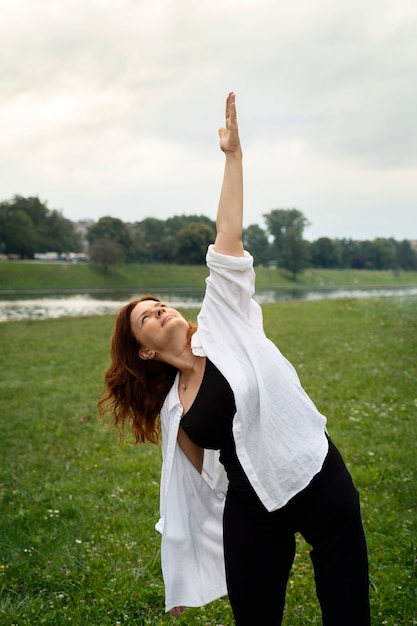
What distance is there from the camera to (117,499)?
555 centimetres

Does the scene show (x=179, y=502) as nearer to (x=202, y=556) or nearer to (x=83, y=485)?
(x=202, y=556)

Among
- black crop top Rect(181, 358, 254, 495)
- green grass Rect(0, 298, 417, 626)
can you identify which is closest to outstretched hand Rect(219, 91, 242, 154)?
black crop top Rect(181, 358, 254, 495)

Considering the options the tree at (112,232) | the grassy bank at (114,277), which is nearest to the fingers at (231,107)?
the grassy bank at (114,277)

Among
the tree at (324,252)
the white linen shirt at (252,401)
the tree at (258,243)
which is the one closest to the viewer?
the white linen shirt at (252,401)

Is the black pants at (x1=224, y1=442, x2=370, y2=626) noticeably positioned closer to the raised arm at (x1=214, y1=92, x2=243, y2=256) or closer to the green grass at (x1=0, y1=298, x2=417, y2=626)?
the raised arm at (x1=214, y1=92, x2=243, y2=256)

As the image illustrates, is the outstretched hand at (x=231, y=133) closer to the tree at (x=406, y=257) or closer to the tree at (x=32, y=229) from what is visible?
the tree at (x=32, y=229)

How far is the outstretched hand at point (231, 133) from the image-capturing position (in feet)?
8.52

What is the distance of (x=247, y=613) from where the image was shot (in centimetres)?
256

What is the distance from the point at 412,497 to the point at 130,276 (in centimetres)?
6955

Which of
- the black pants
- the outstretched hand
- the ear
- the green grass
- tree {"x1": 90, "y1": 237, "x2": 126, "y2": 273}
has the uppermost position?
tree {"x1": 90, "y1": 237, "x2": 126, "y2": 273}

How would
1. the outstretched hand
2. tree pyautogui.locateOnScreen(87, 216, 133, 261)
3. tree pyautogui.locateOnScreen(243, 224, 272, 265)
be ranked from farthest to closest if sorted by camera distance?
tree pyautogui.locateOnScreen(243, 224, 272, 265) → tree pyautogui.locateOnScreen(87, 216, 133, 261) → the outstretched hand

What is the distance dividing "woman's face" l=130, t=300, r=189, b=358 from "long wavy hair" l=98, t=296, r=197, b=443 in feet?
0.24

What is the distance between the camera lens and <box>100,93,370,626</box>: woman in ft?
7.89

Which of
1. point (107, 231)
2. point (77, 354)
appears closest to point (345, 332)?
point (77, 354)
